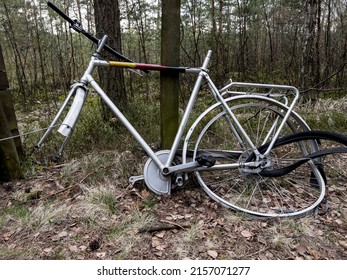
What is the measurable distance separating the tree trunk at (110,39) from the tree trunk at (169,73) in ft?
4.18

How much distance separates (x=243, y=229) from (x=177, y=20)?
177cm

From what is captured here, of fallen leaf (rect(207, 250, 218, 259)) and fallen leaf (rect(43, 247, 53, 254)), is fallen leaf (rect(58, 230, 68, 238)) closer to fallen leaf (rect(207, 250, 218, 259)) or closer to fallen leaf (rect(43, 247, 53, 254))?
fallen leaf (rect(43, 247, 53, 254))

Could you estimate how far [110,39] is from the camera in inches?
136

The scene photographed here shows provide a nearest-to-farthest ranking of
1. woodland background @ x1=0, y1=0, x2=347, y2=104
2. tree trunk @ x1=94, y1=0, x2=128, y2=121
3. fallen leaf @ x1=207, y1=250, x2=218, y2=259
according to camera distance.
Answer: fallen leaf @ x1=207, y1=250, x2=218, y2=259 → tree trunk @ x1=94, y1=0, x2=128, y2=121 → woodland background @ x1=0, y1=0, x2=347, y2=104

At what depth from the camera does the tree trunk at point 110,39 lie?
3.40m

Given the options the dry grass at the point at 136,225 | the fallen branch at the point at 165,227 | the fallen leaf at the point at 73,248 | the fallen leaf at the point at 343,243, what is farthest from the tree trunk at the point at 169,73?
the fallen leaf at the point at 343,243

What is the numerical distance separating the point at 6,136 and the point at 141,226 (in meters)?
1.56

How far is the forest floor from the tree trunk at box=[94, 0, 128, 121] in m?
1.37

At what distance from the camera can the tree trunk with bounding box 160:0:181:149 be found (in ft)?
7.37

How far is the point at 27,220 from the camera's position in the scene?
2092 millimetres

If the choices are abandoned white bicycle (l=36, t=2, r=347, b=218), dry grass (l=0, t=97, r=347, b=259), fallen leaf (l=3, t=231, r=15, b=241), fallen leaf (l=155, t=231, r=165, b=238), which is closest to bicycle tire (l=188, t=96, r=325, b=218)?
Result: abandoned white bicycle (l=36, t=2, r=347, b=218)

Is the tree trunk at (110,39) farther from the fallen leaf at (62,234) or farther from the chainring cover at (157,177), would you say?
the fallen leaf at (62,234)
